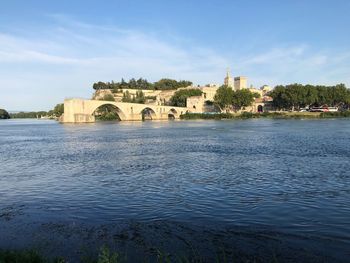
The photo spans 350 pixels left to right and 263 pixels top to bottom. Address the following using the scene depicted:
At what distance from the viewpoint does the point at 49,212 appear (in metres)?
12.9

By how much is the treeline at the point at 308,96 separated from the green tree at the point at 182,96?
115 ft

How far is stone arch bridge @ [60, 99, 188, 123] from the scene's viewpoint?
99.0 m

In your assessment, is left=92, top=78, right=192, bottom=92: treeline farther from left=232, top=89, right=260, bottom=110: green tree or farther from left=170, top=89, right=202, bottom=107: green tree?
left=232, top=89, right=260, bottom=110: green tree

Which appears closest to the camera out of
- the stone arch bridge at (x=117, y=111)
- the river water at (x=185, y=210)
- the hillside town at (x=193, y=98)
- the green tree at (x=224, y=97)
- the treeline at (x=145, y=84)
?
the river water at (x=185, y=210)

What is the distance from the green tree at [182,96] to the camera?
154 m

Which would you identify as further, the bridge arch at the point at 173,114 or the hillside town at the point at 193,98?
the hillside town at the point at 193,98

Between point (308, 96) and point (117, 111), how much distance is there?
55230 mm

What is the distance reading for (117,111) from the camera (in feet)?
388

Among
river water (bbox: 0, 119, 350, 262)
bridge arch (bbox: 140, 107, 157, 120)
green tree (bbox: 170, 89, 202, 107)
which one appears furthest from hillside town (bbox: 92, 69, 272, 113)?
river water (bbox: 0, 119, 350, 262)

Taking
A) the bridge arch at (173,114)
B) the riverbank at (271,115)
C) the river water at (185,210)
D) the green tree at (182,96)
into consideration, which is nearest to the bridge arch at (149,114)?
the bridge arch at (173,114)

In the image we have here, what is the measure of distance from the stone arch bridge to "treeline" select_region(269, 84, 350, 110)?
33.2 m

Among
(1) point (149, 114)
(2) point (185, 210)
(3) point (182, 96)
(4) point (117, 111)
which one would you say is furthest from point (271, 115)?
(2) point (185, 210)

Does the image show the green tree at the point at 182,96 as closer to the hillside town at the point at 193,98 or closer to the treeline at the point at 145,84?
the hillside town at the point at 193,98

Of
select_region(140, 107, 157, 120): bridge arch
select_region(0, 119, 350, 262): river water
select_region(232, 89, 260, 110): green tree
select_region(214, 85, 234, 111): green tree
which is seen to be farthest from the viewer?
select_region(140, 107, 157, 120): bridge arch
